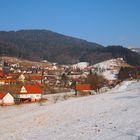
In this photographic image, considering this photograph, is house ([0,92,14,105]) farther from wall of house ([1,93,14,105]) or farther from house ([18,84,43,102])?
house ([18,84,43,102])

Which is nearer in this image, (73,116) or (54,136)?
(54,136)

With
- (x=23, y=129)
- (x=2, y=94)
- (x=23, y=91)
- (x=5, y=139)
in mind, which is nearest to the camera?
(x=5, y=139)

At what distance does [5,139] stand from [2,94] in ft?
165

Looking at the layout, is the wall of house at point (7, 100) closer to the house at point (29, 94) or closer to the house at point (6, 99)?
the house at point (6, 99)

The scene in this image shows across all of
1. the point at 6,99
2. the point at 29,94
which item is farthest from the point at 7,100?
the point at 29,94

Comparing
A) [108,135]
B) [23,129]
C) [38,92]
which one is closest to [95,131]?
[108,135]

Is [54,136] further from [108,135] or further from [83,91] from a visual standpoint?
[83,91]

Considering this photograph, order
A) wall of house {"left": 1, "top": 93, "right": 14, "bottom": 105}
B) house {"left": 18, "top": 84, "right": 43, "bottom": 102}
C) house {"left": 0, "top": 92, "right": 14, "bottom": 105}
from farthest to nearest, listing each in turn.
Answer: house {"left": 18, "top": 84, "right": 43, "bottom": 102}
house {"left": 0, "top": 92, "right": 14, "bottom": 105}
wall of house {"left": 1, "top": 93, "right": 14, "bottom": 105}

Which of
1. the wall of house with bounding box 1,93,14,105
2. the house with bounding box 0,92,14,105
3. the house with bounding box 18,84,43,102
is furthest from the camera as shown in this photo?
the house with bounding box 18,84,43,102

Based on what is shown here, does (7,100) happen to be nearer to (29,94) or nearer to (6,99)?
(6,99)

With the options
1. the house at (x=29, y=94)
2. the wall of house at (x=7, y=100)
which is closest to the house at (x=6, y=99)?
the wall of house at (x=7, y=100)

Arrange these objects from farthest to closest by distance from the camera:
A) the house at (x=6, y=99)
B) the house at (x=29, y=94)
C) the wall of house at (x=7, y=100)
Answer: the house at (x=29, y=94), the house at (x=6, y=99), the wall of house at (x=7, y=100)

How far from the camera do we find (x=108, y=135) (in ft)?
76.0

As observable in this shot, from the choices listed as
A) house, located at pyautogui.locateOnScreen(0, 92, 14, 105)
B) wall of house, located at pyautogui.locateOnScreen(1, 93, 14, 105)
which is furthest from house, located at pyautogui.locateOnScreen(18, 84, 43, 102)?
house, located at pyautogui.locateOnScreen(0, 92, 14, 105)
